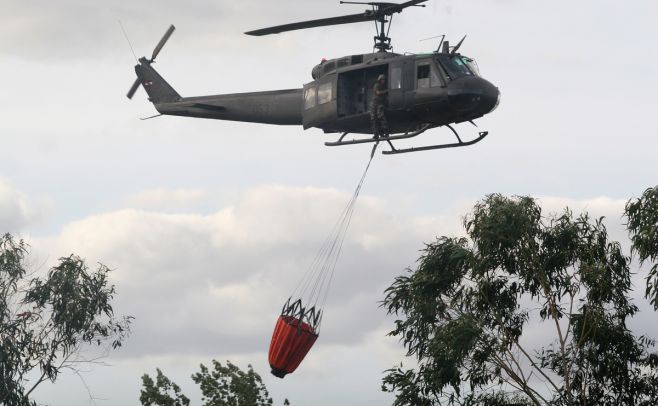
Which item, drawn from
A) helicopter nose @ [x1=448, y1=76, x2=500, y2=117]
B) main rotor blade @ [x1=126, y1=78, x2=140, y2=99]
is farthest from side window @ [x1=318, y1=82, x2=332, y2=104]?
main rotor blade @ [x1=126, y1=78, x2=140, y2=99]

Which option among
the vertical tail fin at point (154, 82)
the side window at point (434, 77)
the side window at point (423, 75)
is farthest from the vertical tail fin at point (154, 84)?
the side window at point (434, 77)

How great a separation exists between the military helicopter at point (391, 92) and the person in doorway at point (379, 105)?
133 mm

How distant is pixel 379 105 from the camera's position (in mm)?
29750

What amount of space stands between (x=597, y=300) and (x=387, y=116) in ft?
33.5

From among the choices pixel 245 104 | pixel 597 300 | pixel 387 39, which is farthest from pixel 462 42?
pixel 597 300

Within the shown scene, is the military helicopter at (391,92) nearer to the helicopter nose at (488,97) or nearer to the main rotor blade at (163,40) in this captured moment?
the helicopter nose at (488,97)

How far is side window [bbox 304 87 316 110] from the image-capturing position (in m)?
31.5

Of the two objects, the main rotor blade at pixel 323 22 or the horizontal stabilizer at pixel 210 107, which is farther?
the horizontal stabilizer at pixel 210 107

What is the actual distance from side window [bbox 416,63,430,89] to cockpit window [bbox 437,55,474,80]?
35 centimetres

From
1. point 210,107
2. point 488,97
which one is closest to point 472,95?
point 488,97

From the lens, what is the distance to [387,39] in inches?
1235

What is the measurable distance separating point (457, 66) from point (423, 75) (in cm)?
81

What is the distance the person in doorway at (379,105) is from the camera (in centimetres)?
2972

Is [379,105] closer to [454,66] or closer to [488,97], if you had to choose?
[454,66]
